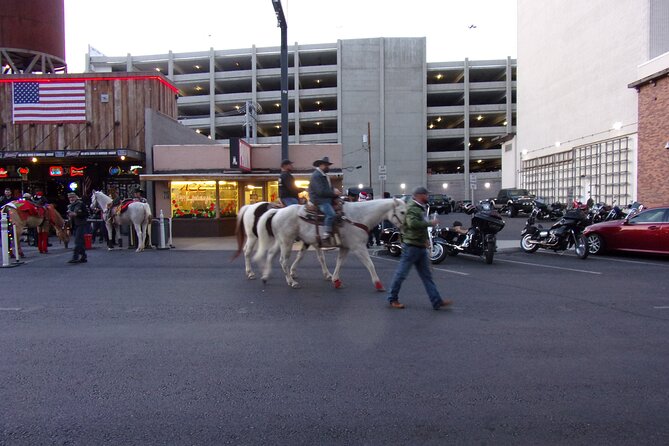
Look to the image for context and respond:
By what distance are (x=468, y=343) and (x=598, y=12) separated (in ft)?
110

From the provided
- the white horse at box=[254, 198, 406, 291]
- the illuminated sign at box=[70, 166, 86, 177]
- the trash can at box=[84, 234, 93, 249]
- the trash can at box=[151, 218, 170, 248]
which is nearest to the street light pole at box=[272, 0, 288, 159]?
the trash can at box=[151, 218, 170, 248]

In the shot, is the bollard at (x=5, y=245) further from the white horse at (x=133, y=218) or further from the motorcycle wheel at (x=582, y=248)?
the motorcycle wheel at (x=582, y=248)

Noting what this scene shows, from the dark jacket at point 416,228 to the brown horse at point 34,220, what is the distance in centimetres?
1126

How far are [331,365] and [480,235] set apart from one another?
8.55 m

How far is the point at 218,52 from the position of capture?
53000 mm

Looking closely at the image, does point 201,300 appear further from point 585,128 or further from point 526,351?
point 585,128

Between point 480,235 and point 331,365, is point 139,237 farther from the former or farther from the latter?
point 331,365

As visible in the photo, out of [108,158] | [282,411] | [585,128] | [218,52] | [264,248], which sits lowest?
[282,411]

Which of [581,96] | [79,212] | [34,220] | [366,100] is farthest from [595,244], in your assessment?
[366,100]

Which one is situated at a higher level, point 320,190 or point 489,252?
point 320,190

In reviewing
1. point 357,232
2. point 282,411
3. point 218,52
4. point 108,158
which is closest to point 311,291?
point 357,232

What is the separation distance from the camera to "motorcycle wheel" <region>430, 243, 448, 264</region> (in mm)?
11828

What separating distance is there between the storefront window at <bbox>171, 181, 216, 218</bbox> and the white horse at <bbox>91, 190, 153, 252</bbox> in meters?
4.44

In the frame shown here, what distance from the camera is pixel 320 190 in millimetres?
8258
